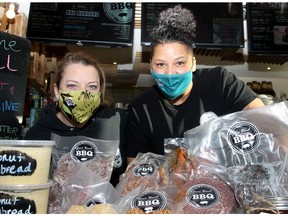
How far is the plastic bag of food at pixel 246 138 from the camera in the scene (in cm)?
95

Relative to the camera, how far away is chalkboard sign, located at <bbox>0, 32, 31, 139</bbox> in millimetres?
1676

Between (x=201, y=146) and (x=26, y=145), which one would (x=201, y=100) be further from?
(x=26, y=145)

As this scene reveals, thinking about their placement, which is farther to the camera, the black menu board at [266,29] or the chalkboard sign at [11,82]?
the black menu board at [266,29]

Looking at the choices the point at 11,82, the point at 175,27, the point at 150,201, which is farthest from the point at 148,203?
the point at 11,82

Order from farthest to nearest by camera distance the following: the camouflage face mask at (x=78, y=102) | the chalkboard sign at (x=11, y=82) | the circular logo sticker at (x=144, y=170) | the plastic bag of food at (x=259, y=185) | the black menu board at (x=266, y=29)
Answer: the black menu board at (x=266, y=29), the chalkboard sign at (x=11, y=82), the camouflage face mask at (x=78, y=102), the circular logo sticker at (x=144, y=170), the plastic bag of food at (x=259, y=185)

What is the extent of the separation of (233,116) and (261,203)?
34 centimetres

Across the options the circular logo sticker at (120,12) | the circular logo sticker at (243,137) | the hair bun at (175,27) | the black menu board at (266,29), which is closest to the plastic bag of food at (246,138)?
the circular logo sticker at (243,137)

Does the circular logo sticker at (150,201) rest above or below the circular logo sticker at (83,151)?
below

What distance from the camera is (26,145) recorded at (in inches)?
31.8

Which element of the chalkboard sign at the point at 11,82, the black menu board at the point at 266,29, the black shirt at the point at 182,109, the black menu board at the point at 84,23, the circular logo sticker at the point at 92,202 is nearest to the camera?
the circular logo sticker at the point at 92,202

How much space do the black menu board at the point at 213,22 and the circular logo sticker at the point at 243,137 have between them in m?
2.11

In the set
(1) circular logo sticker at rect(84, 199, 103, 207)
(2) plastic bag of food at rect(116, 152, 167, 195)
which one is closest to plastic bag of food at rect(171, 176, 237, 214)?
(2) plastic bag of food at rect(116, 152, 167, 195)

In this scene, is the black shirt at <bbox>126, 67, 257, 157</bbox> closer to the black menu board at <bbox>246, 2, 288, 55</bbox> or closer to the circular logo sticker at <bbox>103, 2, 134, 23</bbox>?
the circular logo sticker at <bbox>103, 2, 134, 23</bbox>

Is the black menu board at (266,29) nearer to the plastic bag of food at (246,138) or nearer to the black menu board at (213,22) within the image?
the black menu board at (213,22)
